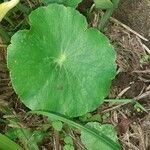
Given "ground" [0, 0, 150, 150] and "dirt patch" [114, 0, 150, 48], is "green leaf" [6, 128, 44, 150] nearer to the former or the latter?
"ground" [0, 0, 150, 150]

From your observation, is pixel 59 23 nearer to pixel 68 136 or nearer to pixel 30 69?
pixel 30 69

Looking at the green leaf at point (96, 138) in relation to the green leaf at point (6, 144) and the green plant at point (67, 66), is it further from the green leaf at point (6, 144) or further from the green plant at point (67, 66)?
the green leaf at point (6, 144)

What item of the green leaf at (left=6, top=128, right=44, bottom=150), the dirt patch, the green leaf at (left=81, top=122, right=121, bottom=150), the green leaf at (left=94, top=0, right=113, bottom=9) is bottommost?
the green leaf at (left=6, top=128, right=44, bottom=150)

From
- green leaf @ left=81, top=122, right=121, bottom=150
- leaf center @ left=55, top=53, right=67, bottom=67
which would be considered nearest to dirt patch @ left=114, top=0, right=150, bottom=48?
leaf center @ left=55, top=53, right=67, bottom=67

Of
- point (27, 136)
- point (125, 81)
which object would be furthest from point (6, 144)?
point (125, 81)

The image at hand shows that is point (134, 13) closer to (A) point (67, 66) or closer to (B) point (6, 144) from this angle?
(A) point (67, 66)

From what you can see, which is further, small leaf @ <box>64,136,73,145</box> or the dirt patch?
the dirt patch

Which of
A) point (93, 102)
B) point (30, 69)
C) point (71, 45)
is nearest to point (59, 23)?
point (71, 45)

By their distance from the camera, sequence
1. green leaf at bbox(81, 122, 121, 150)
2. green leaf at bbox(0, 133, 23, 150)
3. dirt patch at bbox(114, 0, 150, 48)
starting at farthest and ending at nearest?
dirt patch at bbox(114, 0, 150, 48) < green leaf at bbox(81, 122, 121, 150) < green leaf at bbox(0, 133, 23, 150)
